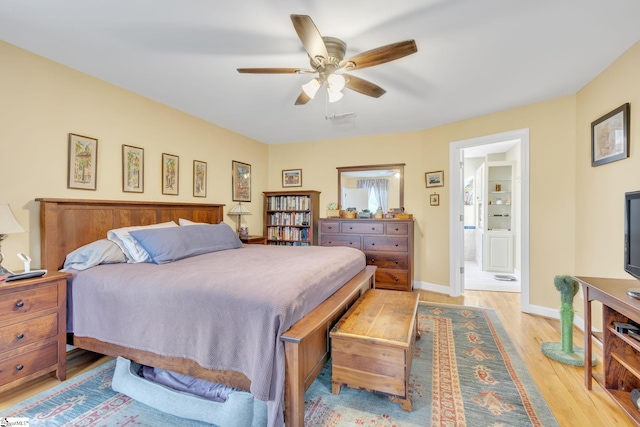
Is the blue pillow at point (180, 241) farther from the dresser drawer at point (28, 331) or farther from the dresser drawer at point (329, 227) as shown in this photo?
the dresser drawer at point (329, 227)

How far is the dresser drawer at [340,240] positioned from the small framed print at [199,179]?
1916 mm

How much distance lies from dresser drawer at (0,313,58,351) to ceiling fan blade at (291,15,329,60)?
2477 millimetres

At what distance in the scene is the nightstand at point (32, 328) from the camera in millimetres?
1743

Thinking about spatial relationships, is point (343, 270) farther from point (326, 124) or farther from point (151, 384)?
point (326, 124)

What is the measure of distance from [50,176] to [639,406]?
4.25 meters

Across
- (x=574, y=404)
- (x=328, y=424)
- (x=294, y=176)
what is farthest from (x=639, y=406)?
(x=294, y=176)

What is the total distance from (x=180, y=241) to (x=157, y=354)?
3.47 feet

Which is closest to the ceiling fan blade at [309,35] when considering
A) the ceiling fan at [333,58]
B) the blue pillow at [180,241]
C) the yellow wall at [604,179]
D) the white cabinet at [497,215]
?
the ceiling fan at [333,58]

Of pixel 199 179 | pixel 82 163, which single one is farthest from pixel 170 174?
pixel 82 163

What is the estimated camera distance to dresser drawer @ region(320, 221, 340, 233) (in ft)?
14.9

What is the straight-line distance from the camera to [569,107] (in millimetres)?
3070

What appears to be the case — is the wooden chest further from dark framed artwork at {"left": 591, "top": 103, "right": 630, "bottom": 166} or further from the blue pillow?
dark framed artwork at {"left": 591, "top": 103, "right": 630, "bottom": 166}

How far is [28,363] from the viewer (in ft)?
6.04

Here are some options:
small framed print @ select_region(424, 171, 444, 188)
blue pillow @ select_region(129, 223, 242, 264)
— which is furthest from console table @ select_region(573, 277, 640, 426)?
blue pillow @ select_region(129, 223, 242, 264)
